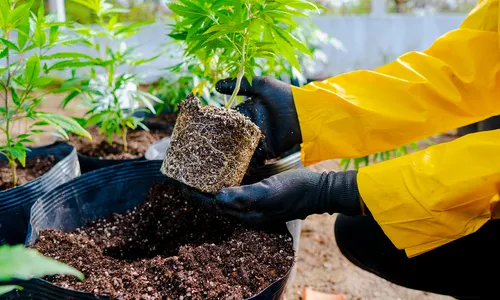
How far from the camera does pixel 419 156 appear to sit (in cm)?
138

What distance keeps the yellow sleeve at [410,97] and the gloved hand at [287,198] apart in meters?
0.20

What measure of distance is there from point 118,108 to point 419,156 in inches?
51.8

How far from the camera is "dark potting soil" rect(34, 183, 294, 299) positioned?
1130 millimetres

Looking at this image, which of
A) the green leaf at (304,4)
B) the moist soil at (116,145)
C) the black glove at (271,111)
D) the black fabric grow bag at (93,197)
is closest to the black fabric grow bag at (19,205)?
the black fabric grow bag at (93,197)

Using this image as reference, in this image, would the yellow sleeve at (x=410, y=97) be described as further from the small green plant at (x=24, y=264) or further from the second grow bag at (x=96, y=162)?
the small green plant at (x=24, y=264)

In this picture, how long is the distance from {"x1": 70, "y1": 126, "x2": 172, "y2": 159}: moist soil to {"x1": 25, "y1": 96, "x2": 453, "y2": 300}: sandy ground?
23 centimetres

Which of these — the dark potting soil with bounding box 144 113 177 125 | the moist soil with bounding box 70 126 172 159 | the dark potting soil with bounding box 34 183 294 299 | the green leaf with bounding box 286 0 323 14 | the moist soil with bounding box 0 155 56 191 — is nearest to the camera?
the dark potting soil with bounding box 34 183 294 299

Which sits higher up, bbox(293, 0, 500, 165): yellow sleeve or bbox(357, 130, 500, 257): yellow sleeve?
bbox(293, 0, 500, 165): yellow sleeve

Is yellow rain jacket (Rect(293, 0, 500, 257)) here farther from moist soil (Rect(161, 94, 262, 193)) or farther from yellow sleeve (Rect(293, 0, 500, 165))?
moist soil (Rect(161, 94, 262, 193))

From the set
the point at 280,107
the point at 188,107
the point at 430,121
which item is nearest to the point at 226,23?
the point at 188,107

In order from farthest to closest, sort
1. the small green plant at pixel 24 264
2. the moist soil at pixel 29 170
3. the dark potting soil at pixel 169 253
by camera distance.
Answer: the moist soil at pixel 29 170 → the dark potting soil at pixel 169 253 → the small green plant at pixel 24 264

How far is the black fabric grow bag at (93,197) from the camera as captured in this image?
57.8 inches

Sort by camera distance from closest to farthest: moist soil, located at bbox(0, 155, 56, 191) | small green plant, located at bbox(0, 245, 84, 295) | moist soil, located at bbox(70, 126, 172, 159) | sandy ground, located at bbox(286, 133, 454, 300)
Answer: small green plant, located at bbox(0, 245, 84, 295) → moist soil, located at bbox(0, 155, 56, 191) → sandy ground, located at bbox(286, 133, 454, 300) → moist soil, located at bbox(70, 126, 172, 159)

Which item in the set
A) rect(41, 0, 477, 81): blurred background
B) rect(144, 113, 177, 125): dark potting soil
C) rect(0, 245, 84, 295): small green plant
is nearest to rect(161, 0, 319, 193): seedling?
rect(0, 245, 84, 295): small green plant
